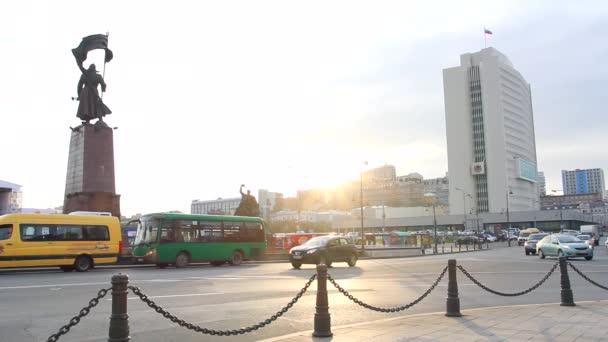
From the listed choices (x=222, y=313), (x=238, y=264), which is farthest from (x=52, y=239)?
(x=222, y=313)

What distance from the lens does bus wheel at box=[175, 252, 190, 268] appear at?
26094 millimetres

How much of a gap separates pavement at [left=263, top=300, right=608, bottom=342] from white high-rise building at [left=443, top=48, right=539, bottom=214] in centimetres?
13306

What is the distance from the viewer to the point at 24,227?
21156 millimetres

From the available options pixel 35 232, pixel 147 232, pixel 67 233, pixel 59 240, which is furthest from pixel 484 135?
pixel 35 232

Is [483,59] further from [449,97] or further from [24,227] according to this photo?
[24,227]

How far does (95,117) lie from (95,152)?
3.48 meters

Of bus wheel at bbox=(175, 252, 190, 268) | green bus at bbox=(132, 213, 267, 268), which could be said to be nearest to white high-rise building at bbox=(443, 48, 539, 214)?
green bus at bbox=(132, 213, 267, 268)

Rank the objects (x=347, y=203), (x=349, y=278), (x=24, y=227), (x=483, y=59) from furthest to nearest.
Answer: (x=347, y=203), (x=483, y=59), (x=24, y=227), (x=349, y=278)

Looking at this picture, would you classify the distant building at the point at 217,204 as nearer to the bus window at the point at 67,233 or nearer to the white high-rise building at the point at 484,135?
the white high-rise building at the point at 484,135

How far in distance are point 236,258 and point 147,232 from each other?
5487 mm

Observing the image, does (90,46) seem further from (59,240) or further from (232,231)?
(59,240)

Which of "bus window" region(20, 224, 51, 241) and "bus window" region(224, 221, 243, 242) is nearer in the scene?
"bus window" region(20, 224, 51, 241)

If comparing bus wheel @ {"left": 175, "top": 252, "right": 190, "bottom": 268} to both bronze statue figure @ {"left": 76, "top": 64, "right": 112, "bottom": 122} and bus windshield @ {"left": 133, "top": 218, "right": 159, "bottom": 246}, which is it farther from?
bronze statue figure @ {"left": 76, "top": 64, "right": 112, "bottom": 122}

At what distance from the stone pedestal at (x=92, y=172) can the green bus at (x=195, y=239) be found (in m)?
9.37
